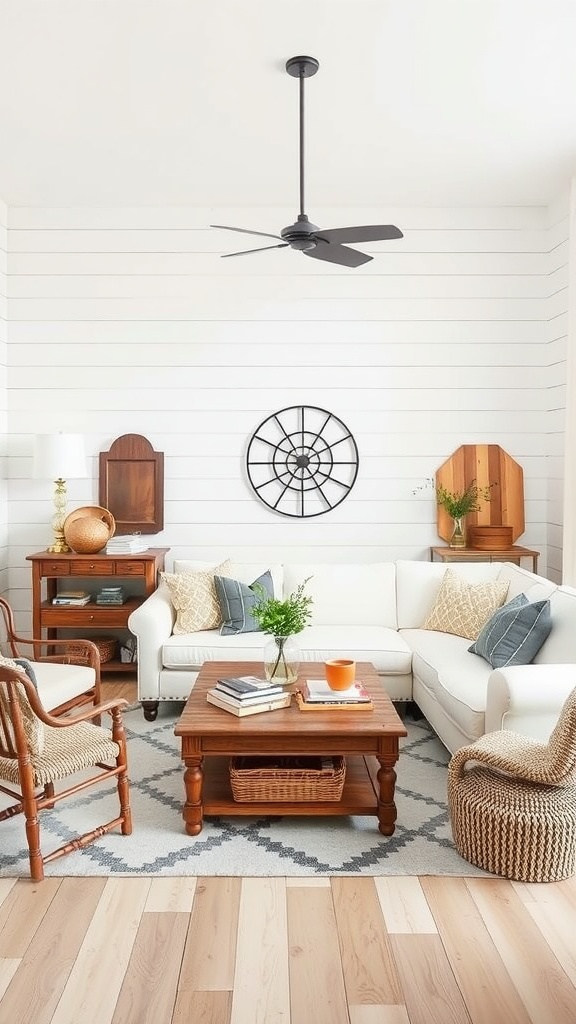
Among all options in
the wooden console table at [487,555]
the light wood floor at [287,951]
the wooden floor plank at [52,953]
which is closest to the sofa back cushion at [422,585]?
the wooden console table at [487,555]

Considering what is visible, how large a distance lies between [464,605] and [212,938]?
255 cm

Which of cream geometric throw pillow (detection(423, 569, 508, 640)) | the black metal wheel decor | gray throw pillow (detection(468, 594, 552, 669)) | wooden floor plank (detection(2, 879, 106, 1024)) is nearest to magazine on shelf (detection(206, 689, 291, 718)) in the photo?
wooden floor plank (detection(2, 879, 106, 1024))

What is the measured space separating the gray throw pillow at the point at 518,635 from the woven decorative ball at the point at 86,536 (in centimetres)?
244

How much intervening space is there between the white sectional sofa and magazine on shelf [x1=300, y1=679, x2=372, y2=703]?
449 millimetres

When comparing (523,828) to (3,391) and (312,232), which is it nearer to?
(312,232)

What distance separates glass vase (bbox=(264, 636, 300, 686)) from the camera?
134 inches

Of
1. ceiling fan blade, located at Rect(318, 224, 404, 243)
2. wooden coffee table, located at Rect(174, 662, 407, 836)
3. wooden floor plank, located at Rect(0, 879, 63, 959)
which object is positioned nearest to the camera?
wooden floor plank, located at Rect(0, 879, 63, 959)

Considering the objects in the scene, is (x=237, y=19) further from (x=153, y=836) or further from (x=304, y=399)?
(x=153, y=836)

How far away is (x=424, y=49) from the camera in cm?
339

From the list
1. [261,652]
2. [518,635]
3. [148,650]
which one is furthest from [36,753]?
[518,635]

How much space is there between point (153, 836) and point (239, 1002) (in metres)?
0.99

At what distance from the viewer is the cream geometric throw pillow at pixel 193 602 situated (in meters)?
4.52

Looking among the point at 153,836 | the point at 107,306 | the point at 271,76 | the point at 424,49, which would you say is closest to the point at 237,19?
the point at 271,76

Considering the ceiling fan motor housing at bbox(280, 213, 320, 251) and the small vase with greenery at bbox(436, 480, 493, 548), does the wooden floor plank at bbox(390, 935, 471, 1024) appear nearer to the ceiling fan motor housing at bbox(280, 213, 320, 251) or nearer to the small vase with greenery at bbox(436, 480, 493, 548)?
the ceiling fan motor housing at bbox(280, 213, 320, 251)
